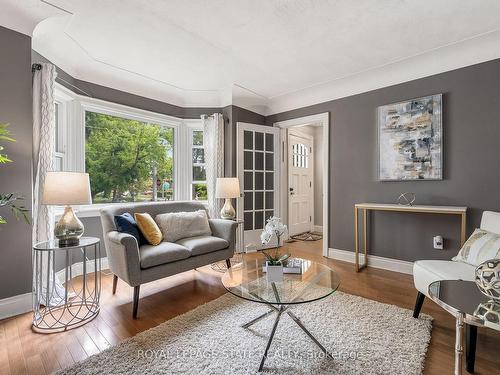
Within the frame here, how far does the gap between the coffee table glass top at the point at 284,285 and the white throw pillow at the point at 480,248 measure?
1135 mm

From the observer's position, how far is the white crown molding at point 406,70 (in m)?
2.69

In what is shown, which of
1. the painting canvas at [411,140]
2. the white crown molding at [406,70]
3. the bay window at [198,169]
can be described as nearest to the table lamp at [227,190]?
the bay window at [198,169]

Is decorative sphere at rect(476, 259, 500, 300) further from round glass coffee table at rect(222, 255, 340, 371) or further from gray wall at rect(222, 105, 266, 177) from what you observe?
gray wall at rect(222, 105, 266, 177)

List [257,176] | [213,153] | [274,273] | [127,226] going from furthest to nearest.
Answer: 1. [257,176]
2. [213,153]
3. [127,226]
4. [274,273]

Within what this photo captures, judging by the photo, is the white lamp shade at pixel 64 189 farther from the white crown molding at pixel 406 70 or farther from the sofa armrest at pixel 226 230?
the white crown molding at pixel 406 70

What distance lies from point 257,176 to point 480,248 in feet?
9.79

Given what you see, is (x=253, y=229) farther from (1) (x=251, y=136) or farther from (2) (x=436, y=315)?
(2) (x=436, y=315)

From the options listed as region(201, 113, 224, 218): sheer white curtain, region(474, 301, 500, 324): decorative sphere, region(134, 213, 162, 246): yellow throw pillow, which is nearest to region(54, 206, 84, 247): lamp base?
region(134, 213, 162, 246): yellow throw pillow

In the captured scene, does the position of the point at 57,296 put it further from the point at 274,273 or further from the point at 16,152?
the point at 274,273

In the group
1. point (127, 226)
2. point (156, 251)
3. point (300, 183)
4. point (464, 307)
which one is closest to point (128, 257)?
point (156, 251)

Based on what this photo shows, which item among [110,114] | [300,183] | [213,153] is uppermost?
[110,114]

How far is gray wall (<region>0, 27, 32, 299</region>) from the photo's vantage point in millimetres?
2141

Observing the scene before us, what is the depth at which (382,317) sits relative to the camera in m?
2.11

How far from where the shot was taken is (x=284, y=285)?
1835 mm
